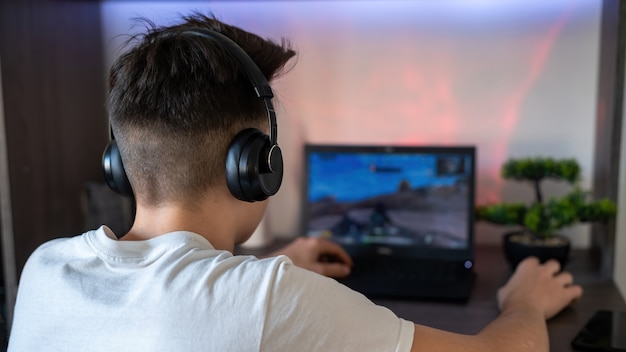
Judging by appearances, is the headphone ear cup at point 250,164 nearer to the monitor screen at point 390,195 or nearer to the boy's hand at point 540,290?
the boy's hand at point 540,290

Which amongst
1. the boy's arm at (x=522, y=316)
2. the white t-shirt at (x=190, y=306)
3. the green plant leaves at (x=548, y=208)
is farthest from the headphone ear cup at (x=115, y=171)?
the green plant leaves at (x=548, y=208)

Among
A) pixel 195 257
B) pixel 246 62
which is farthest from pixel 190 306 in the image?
pixel 246 62

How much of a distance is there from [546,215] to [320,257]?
0.44 metres

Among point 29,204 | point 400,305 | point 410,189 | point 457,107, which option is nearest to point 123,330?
point 400,305

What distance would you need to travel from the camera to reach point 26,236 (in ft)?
4.56

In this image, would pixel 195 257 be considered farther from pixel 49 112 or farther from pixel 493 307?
pixel 49 112

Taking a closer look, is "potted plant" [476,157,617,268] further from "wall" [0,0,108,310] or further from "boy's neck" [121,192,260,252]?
"wall" [0,0,108,310]

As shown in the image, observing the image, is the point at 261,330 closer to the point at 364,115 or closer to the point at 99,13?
the point at 364,115

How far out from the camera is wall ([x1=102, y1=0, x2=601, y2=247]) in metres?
1.39

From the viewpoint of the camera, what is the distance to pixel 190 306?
574mm

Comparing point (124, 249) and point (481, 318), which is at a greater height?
point (124, 249)

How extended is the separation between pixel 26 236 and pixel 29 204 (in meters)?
0.07

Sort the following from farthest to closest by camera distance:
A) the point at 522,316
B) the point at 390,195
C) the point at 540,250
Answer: the point at 390,195 → the point at 540,250 → the point at 522,316

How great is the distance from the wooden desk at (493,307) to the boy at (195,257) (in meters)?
0.14
